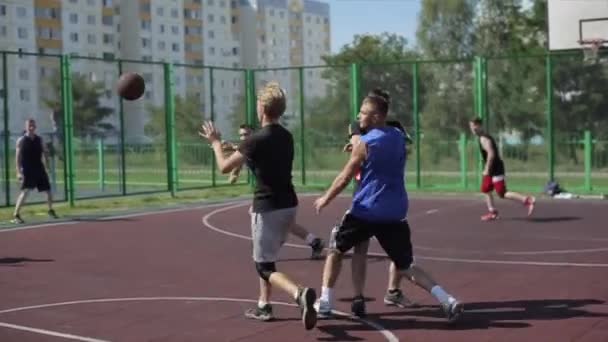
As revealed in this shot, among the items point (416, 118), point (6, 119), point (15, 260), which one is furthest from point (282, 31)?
point (15, 260)

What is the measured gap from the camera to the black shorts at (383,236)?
830 cm

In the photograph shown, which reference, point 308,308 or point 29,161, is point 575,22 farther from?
point 308,308

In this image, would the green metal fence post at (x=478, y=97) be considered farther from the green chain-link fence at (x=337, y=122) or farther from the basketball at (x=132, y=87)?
the basketball at (x=132, y=87)

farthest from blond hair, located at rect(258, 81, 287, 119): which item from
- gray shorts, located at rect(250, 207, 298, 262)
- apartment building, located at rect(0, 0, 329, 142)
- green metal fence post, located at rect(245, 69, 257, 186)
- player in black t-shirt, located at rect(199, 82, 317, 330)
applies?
apartment building, located at rect(0, 0, 329, 142)

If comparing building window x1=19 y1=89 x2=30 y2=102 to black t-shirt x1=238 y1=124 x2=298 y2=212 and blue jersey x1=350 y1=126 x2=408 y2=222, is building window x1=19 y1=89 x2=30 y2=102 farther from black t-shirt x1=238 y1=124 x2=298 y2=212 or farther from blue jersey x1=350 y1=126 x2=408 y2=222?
blue jersey x1=350 y1=126 x2=408 y2=222

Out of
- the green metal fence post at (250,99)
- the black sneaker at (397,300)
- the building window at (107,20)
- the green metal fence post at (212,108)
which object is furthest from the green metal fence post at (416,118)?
the building window at (107,20)

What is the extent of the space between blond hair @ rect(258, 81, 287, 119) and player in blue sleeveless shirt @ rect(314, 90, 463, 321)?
743 mm

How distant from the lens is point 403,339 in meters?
7.62

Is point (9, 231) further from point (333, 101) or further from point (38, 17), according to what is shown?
point (38, 17)

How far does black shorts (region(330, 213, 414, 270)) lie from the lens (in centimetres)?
830

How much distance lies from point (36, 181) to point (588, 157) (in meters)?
13.3

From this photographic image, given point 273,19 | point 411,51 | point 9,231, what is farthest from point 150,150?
point 273,19

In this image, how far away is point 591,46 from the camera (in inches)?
899

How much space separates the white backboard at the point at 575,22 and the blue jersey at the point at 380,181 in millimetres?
16163
